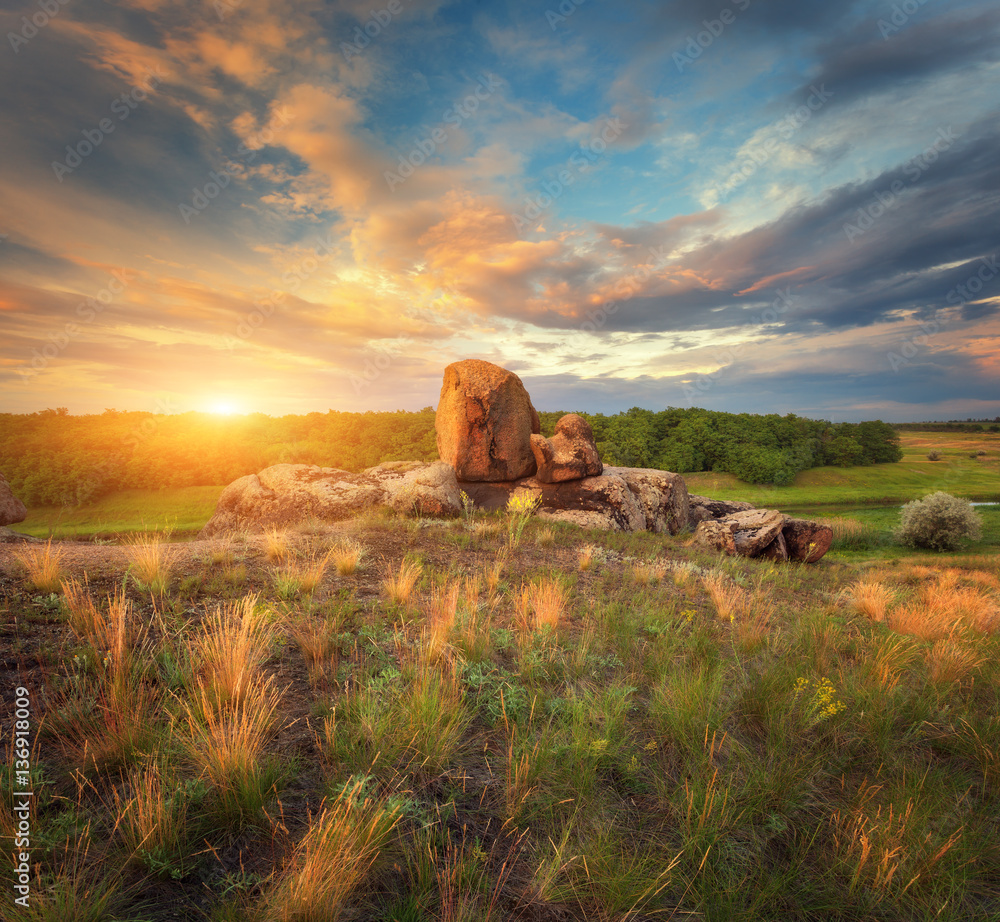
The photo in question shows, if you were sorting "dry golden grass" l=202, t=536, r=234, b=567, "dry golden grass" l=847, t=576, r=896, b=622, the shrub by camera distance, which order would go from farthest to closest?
1. the shrub
2. "dry golden grass" l=847, t=576, r=896, b=622
3. "dry golden grass" l=202, t=536, r=234, b=567

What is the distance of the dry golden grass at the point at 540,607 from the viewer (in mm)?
5379

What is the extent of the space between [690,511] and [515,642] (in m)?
16.7

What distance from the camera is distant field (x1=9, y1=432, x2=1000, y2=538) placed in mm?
21312

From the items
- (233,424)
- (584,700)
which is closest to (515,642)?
(584,700)

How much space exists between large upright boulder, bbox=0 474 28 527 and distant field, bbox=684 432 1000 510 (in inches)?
1882

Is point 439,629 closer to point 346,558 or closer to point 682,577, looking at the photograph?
point 346,558

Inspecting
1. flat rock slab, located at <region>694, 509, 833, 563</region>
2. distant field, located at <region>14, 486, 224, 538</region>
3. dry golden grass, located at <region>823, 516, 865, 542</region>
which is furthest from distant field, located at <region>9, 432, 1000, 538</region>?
flat rock slab, located at <region>694, 509, 833, 563</region>

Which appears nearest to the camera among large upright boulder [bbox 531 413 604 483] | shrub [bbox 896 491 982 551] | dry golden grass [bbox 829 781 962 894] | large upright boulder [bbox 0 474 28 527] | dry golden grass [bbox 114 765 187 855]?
dry golden grass [bbox 114 765 187 855]

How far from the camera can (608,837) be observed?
A: 8.13 feet

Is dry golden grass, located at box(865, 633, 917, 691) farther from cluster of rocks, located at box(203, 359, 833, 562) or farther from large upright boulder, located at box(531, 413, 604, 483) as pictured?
large upright boulder, located at box(531, 413, 604, 483)

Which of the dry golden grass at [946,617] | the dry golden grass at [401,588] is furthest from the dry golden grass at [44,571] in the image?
the dry golden grass at [946,617]

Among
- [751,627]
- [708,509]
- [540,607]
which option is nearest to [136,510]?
[540,607]

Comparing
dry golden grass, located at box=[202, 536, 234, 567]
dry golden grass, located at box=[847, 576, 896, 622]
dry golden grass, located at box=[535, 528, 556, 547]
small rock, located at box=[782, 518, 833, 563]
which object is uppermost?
dry golden grass, located at box=[202, 536, 234, 567]

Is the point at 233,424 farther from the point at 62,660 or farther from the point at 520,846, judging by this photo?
the point at 520,846
